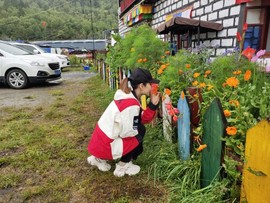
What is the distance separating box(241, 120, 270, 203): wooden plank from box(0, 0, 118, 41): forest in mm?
65885

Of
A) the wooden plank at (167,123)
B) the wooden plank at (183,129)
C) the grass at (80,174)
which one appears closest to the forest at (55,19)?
the grass at (80,174)

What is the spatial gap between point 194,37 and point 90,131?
384 cm

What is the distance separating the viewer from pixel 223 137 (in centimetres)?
163

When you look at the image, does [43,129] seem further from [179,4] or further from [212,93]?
[179,4]

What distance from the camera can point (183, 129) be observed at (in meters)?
2.26

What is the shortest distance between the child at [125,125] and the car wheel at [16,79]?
668 centimetres

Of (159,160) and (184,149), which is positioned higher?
(184,149)

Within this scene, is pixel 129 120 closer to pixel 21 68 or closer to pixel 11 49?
pixel 21 68

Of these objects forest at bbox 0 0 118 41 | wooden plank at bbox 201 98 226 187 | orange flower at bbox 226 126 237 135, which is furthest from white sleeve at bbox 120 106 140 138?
forest at bbox 0 0 118 41

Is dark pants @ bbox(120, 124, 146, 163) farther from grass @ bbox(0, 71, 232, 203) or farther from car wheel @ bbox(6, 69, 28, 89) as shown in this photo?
car wheel @ bbox(6, 69, 28, 89)

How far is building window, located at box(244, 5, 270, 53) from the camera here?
13.5ft

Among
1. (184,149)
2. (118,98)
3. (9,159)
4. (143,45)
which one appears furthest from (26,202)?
(143,45)

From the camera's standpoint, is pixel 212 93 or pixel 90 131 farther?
pixel 90 131

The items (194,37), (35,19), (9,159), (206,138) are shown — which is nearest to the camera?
(206,138)
